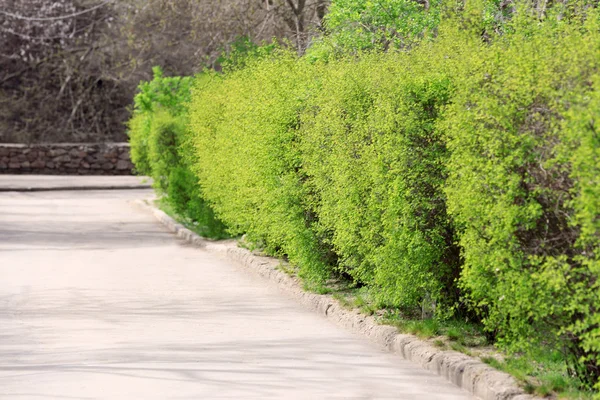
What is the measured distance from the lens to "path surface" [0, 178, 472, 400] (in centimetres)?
821

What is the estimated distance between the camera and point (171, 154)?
23641 millimetres

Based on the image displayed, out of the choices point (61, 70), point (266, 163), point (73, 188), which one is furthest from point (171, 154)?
point (61, 70)

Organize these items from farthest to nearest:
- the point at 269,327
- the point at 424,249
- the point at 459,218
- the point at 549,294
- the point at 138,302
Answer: the point at 138,302 < the point at 269,327 < the point at 424,249 < the point at 459,218 < the point at 549,294

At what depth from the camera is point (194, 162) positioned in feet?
70.4

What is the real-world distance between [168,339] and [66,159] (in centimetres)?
3292

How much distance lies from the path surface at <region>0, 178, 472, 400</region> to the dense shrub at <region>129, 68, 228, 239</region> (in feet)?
8.47

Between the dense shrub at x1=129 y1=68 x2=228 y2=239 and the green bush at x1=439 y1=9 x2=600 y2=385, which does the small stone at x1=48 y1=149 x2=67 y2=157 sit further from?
the green bush at x1=439 y1=9 x2=600 y2=385

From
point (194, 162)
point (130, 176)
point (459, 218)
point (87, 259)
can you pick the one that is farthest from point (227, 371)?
point (130, 176)

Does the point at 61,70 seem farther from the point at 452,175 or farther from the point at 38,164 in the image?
the point at 452,175

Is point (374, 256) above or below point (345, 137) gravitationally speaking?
below

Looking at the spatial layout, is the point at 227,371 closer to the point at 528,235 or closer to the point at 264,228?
the point at 528,235

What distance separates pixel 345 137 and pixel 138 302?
9.10 feet

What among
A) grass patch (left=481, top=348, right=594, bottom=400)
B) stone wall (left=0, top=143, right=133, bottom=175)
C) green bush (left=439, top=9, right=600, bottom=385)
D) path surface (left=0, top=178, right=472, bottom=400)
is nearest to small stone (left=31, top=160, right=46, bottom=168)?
stone wall (left=0, top=143, right=133, bottom=175)

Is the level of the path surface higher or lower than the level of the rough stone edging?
higher
